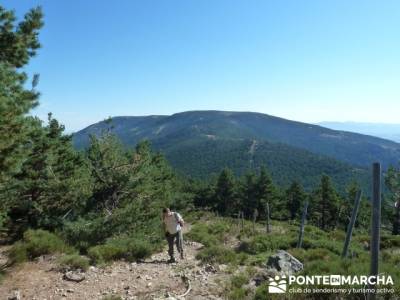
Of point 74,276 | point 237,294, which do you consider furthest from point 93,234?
point 237,294

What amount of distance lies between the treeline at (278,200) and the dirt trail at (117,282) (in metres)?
38.6

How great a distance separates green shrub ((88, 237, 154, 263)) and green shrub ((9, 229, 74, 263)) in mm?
1002

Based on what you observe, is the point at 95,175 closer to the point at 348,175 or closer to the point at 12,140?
the point at 12,140

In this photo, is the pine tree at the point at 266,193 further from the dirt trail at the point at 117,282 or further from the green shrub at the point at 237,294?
the green shrub at the point at 237,294

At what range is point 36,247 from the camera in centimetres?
991

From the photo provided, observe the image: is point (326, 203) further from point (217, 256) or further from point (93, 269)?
point (93, 269)

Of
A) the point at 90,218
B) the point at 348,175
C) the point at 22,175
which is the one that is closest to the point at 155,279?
the point at 90,218

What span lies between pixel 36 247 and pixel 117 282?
3364 mm

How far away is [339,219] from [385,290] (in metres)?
46.0

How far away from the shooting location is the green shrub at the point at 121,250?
993 centimetres

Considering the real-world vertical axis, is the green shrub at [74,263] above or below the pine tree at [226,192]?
above

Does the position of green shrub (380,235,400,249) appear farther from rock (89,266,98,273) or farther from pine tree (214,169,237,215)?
pine tree (214,169,237,215)

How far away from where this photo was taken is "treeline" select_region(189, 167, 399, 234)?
45125 millimetres

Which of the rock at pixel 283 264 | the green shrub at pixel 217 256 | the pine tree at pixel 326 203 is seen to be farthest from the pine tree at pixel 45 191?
the pine tree at pixel 326 203
